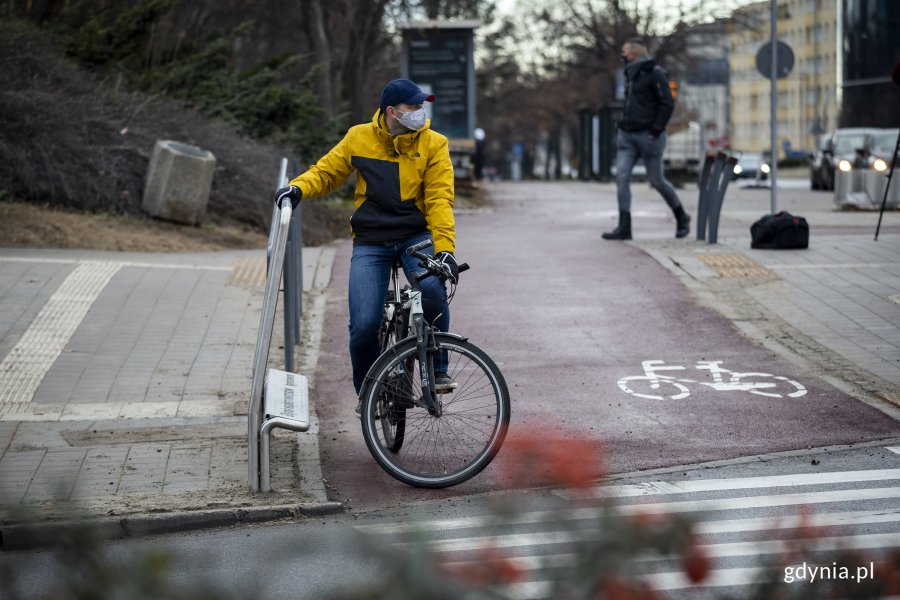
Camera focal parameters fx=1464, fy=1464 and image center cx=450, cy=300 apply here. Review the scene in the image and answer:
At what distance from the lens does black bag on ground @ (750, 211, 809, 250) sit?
14688mm

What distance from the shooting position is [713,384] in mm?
8914

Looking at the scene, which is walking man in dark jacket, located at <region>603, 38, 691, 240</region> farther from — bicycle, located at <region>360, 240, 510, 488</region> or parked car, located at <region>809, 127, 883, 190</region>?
parked car, located at <region>809, 127, 883, 190</region>

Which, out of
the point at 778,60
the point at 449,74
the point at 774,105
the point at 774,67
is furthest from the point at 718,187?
the point at 449,74

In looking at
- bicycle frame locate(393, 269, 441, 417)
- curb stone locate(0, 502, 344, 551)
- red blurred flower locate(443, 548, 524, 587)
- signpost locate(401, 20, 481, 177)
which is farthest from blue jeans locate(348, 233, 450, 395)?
signpost locate(401, 20, 481, 177)

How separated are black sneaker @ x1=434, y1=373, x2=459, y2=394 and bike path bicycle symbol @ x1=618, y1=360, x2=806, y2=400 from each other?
219cm

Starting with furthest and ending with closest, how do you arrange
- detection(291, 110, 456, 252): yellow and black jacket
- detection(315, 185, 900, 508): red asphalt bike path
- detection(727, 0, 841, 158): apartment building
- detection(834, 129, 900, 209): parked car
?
detection(727, 0, 841, 158): apartment building < detection(834, 129, 900, 209): parked car < detection(315, 185, 900, 508): red asphalt bike path < detection(291, 110, 456, 252): yellow and black jacket

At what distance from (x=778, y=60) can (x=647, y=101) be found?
3.02m

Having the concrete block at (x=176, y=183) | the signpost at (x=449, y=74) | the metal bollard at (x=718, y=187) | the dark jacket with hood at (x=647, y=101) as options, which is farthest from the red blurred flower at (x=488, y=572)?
the signpost at (x=449, y=74)

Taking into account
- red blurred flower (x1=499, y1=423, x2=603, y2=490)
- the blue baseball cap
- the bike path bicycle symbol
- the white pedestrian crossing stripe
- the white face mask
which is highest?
the blue baseball cap

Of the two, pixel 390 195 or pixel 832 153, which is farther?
pixel 832 153

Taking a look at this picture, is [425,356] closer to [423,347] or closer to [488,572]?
[423,347]

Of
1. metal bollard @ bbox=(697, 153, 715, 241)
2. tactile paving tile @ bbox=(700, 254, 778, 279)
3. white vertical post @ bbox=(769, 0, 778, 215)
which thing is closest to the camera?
Answer: tactile paving tile @ bbox=(700, 254, 778, 279)

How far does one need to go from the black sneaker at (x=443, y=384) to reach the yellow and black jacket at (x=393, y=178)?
65 cm

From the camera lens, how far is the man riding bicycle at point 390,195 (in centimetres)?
687
